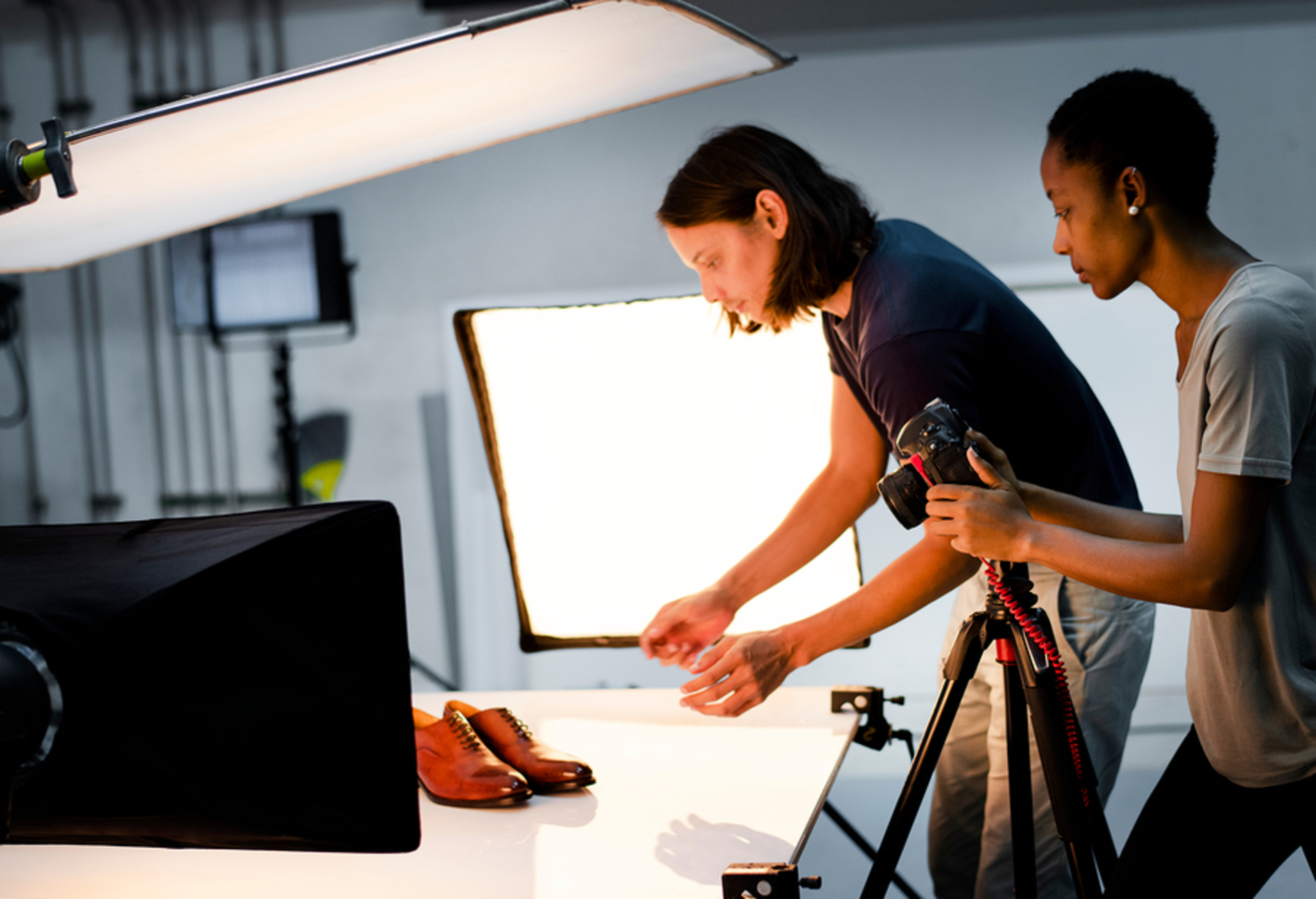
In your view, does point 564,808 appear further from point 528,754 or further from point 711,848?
point 711,848

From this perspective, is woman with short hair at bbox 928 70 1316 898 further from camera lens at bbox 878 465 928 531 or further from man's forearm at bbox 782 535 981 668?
man's forearm at bbox 782 535 981 668

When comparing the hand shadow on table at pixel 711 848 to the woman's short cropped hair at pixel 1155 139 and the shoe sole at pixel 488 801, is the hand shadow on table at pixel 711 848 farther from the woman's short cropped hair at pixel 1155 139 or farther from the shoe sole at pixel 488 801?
the woman's short cropped hair at pixel 1155 139

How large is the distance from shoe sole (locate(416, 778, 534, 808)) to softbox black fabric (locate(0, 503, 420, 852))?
0.36 meters

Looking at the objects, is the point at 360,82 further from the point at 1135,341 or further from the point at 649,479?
the point at 1135,341

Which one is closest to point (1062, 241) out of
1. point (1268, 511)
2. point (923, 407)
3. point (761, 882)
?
point (923, 407)

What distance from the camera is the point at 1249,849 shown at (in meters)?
0.99

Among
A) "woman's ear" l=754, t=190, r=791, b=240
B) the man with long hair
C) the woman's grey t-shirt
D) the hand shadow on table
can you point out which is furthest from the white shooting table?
"woman's ear" l=754, t=190, r=791, b=240

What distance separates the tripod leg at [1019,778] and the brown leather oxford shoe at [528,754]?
1.60ft

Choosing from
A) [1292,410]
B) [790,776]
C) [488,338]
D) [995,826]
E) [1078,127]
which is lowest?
[995,826]

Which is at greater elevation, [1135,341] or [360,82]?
[360,82]

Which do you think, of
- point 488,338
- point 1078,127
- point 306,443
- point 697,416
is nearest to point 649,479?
point 697,416

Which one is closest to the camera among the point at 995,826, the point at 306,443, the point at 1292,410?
the point at 1292,410

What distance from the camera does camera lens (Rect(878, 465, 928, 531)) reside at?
1.04 m

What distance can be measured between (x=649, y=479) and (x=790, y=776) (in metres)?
0.82
